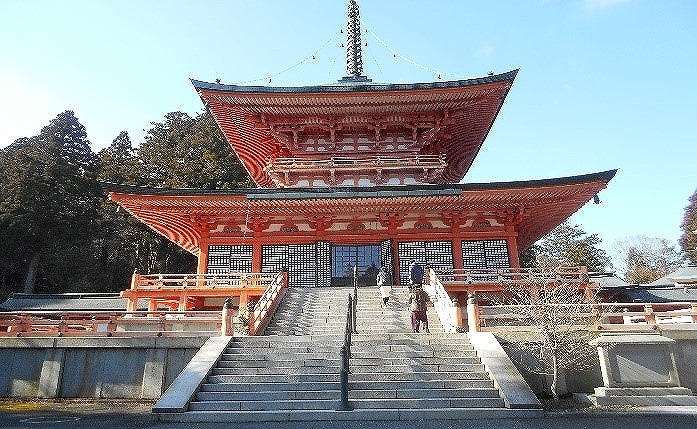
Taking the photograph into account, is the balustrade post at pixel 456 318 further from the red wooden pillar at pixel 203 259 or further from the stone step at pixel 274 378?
the red wooden pillar at pixel 203 259

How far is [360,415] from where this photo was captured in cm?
848

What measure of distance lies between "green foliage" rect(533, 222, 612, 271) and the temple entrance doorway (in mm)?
31057

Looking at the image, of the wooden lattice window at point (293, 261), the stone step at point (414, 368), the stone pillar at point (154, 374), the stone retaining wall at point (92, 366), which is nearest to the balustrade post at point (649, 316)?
the stone step at point (414, 368)

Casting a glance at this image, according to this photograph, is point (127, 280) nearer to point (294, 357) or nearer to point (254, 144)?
point (254, 144)

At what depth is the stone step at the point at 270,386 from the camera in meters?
9.70

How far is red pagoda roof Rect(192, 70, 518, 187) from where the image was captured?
20938mm

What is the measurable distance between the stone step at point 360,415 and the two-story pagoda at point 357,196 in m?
10.4

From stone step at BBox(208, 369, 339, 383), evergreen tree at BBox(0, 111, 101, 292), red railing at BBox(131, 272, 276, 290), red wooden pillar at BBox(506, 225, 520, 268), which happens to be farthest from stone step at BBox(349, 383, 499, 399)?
evergreen tree at BBox(0, 111, 101, 292)

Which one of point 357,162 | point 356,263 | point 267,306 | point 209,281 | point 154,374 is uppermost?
point 357,162

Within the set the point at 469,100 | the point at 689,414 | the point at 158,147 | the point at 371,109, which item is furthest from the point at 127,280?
the point at 689,414

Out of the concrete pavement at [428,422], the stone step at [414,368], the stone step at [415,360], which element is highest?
the stone step at [415,360]

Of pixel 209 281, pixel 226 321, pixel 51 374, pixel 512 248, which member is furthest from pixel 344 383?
pixel 512 248

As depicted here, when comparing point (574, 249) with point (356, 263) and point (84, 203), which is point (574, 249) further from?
point (84, 203)

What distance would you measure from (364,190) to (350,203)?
825 millimetres
